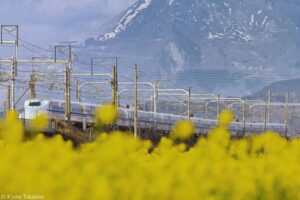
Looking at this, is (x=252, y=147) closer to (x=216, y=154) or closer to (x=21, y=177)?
(x=216, y=154)

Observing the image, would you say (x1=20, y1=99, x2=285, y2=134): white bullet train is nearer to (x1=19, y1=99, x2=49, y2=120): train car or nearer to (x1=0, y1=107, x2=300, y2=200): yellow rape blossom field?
(x1=19, y1=99, x2=49, y2=120): train car

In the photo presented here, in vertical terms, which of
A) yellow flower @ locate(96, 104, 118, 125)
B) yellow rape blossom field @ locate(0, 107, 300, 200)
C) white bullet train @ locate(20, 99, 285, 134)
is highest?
yellow flower @ locate(96, 104, 118, 125)

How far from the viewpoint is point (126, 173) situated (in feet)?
18.2

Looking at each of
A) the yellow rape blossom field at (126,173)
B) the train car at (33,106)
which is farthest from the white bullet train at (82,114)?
the yellow rape blossom field at (126,173)

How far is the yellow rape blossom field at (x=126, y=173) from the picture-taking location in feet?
15.5

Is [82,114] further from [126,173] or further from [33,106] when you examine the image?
[126,173]

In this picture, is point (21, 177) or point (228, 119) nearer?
point (21, 177)

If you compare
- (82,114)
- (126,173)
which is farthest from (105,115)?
(82,114)

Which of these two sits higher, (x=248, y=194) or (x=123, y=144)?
(x=123, y=144)

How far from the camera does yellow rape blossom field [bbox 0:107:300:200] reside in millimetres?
4738

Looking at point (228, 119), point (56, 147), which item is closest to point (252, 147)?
point (228, 119)

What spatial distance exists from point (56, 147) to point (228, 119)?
10.0ft

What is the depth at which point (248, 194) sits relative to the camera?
6.24 meters

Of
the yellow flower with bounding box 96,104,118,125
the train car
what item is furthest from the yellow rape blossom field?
the train car
